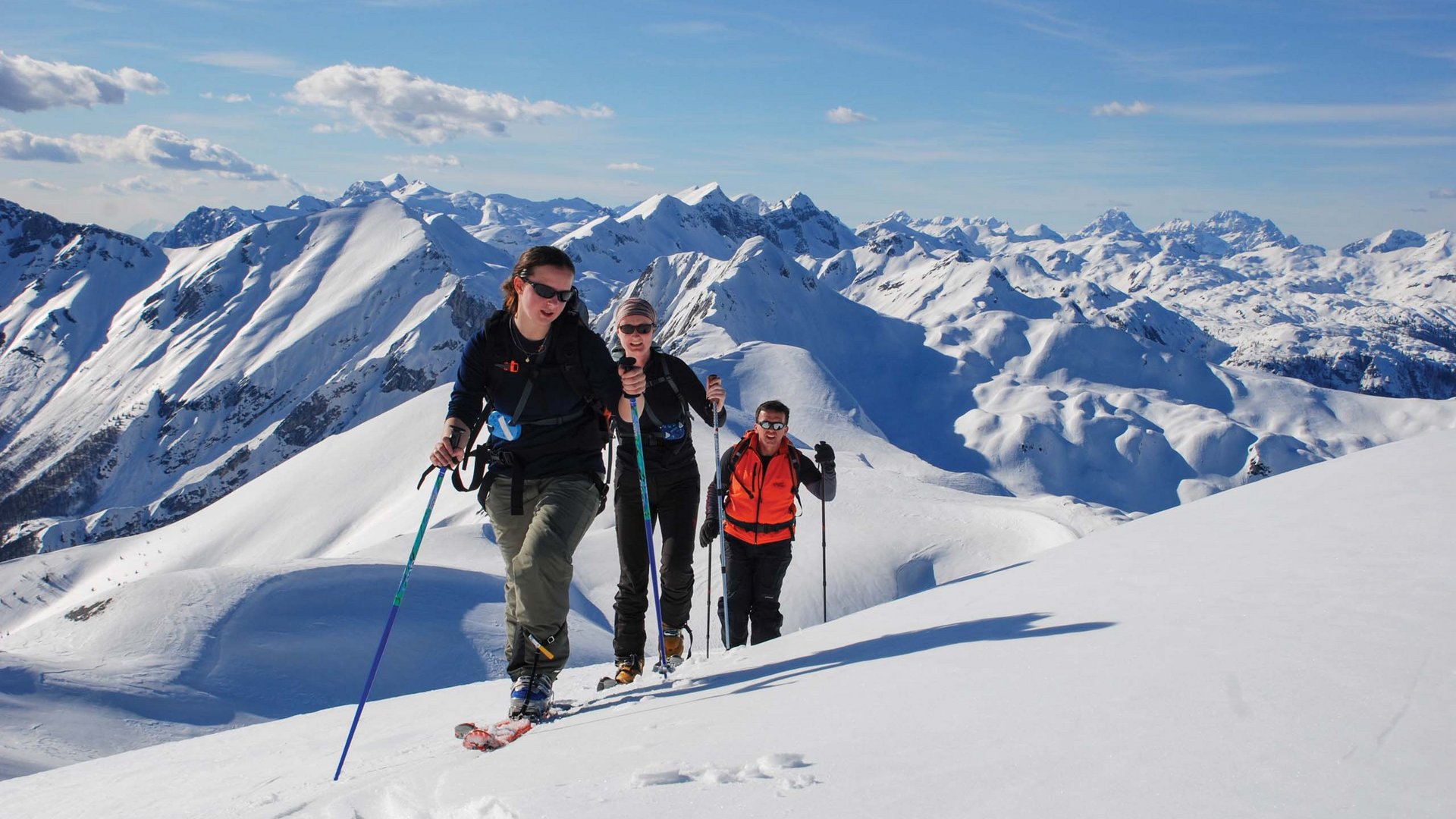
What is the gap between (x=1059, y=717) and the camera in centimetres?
305

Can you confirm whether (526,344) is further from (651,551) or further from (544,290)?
(651,551)

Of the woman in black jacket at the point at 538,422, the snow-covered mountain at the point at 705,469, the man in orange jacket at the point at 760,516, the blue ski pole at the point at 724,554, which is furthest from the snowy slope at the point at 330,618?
the woman in black jacket at the point at 538,422

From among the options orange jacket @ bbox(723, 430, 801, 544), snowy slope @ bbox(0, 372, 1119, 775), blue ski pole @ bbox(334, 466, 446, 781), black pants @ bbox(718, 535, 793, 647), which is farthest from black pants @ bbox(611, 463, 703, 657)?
snowy slope @ bbox(0, 372, 1119, 775)

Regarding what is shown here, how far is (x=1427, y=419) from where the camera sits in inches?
5935

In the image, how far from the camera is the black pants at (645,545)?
6844 mm

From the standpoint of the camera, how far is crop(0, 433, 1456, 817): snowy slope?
249cm

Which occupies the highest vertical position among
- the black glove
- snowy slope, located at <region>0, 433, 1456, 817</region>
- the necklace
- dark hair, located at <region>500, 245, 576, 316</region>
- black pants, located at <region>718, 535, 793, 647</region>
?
dark hair, located at <region>500, 245, 576, 316</region>

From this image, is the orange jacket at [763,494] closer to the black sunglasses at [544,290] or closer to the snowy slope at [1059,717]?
the snowy slope at [1059,717]

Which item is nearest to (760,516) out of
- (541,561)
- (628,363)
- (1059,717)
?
(628,363)

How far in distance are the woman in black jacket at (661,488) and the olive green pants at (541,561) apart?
1.29 metres

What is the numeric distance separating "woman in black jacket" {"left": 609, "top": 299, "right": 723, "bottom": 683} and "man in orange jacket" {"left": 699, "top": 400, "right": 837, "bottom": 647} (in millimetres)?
1043

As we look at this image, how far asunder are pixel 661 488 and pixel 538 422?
5.68ft

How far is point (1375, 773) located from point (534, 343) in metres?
4.60

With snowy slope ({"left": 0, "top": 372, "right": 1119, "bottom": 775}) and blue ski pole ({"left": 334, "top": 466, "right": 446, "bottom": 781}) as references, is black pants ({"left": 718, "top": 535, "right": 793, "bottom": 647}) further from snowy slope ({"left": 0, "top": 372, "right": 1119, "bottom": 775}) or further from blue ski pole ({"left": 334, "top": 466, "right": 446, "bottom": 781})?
snowy slope ({"left": 0, "top": 372, "right": 1119, "bottom": 775})
